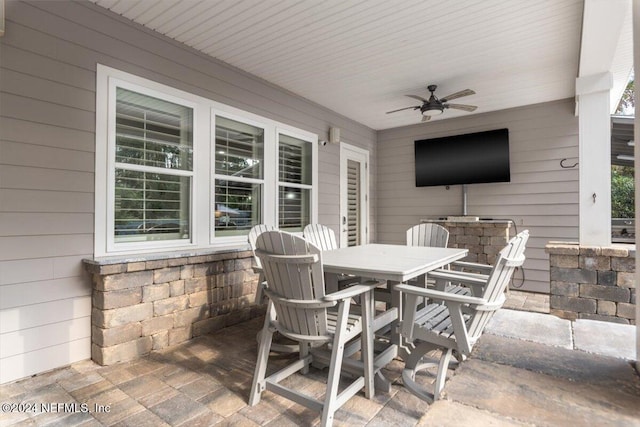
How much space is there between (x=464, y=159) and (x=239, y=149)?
12.0 feet

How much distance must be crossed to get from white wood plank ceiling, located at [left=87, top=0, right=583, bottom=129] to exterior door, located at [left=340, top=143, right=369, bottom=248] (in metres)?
1.40

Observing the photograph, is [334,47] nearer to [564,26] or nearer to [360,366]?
[564,26]

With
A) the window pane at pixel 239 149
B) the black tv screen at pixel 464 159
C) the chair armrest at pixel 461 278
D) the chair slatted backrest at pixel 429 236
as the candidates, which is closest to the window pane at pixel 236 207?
the window pane at pixel 239 149

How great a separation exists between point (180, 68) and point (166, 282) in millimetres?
2065

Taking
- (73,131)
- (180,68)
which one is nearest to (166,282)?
(73,131)

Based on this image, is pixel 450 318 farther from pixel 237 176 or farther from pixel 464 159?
pixel 464 159

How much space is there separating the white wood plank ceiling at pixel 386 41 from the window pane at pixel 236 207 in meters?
1.38

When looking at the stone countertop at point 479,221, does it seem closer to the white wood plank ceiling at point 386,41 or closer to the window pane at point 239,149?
the white wood plank ceiling at point 386,41

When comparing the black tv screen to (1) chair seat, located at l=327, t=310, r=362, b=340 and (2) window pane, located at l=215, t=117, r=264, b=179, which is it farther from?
(1) chair seat, located at l=327, t=310, r=362, b=340

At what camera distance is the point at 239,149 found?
153 inches

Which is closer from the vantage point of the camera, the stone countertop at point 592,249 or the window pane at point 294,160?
the stone countertop at point 592,249

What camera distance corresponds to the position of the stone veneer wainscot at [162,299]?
8.35ft

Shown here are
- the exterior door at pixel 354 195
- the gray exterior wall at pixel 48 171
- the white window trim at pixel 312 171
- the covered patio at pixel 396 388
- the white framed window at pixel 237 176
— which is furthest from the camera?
the exterior door at pixel 354 195

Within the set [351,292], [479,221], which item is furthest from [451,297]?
[479,221]
